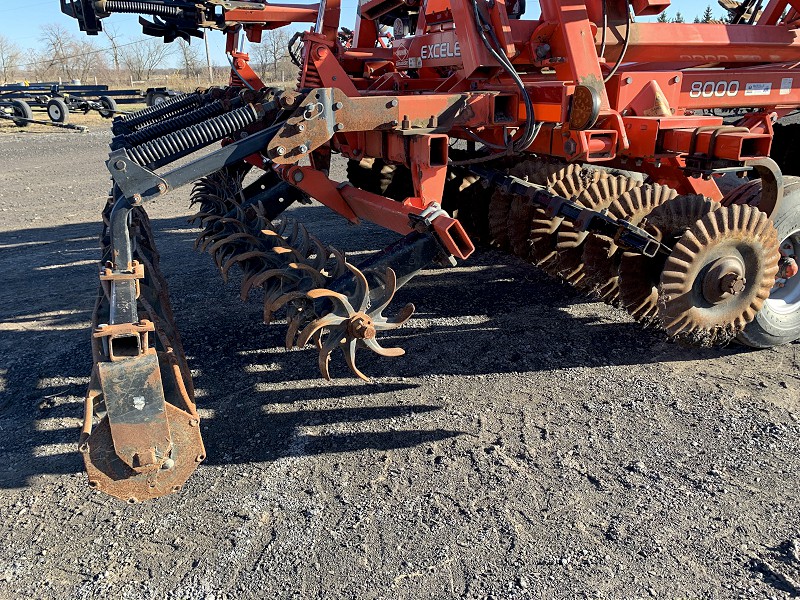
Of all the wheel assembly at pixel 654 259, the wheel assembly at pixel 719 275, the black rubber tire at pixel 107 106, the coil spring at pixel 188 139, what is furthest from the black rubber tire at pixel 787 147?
the black rubber tire at pixel 107 106

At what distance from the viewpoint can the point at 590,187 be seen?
4391 millimetres

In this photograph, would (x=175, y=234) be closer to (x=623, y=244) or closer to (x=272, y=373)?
(x=272, y=373)

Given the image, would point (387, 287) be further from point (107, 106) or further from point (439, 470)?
point (107, 106)

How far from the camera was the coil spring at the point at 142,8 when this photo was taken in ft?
15.8

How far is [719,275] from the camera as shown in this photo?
3.58 meters

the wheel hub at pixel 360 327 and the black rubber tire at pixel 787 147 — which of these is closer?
the wheel hub at pixel 360 327

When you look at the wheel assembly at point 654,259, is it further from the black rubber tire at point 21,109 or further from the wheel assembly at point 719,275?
the black rubber tire at point 21,109

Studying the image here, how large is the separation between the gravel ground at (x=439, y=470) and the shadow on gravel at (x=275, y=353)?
0.06 feet

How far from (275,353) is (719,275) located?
2.68 meters

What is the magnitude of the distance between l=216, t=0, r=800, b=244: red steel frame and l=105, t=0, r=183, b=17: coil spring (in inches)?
45.7

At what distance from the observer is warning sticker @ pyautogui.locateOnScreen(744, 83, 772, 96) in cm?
460

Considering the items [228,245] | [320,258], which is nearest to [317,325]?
[320,258]

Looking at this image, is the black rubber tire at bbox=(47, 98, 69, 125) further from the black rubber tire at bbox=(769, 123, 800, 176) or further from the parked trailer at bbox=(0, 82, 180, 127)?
the black rubber tire at bbox=(769, 123, 800, 176)

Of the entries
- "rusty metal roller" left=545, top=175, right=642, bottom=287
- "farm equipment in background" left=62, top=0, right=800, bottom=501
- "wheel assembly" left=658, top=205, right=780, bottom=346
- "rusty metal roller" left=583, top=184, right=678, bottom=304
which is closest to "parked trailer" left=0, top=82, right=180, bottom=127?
Answer: "farm equipment in background" left=62, top=0, right=800, bottom=501
